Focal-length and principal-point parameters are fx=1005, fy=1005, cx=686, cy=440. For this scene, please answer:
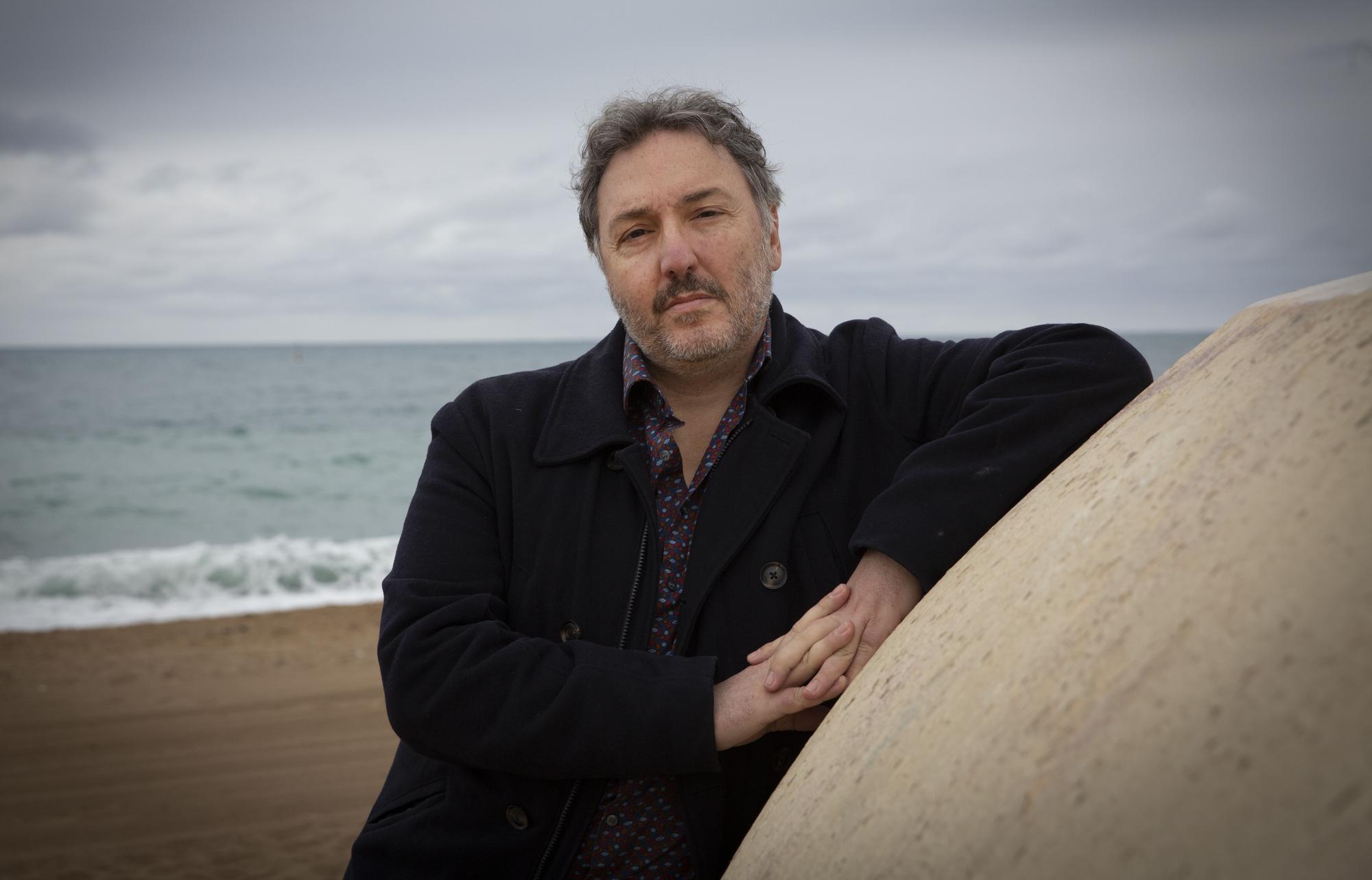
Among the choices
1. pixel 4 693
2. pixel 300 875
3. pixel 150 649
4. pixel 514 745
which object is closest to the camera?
pixel 514 745

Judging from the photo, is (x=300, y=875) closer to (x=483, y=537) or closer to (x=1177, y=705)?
(x=483, y=537)

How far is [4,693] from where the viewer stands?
6.43 meters

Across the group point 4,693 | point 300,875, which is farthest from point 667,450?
point 4,693

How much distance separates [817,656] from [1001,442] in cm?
50

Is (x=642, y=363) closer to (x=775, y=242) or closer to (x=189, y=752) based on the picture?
(x=775, y=242)

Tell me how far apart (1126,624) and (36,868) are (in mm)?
4508

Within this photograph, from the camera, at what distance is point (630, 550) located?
2.10 m

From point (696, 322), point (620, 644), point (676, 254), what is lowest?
point (620, 644)

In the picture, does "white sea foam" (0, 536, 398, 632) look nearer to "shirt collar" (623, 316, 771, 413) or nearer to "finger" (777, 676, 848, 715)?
"shirt collar" (623, 316, 771, 413)

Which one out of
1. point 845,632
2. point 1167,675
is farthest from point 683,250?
point 1167,675

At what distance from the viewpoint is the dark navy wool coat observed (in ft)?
5.79

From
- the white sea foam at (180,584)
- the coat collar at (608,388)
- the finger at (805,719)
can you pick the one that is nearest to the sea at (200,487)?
the white sea foam at (180,584)

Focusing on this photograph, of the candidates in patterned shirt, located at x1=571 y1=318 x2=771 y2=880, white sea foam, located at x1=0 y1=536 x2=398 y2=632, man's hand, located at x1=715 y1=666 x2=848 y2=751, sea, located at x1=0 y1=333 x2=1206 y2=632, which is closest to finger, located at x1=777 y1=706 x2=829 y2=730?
man's hand, located at x1=715 y1=666 x2=848 y2=751

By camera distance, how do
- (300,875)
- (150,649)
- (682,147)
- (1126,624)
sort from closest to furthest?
→ (1126,624), (682,147), (300,875), (150,649)
